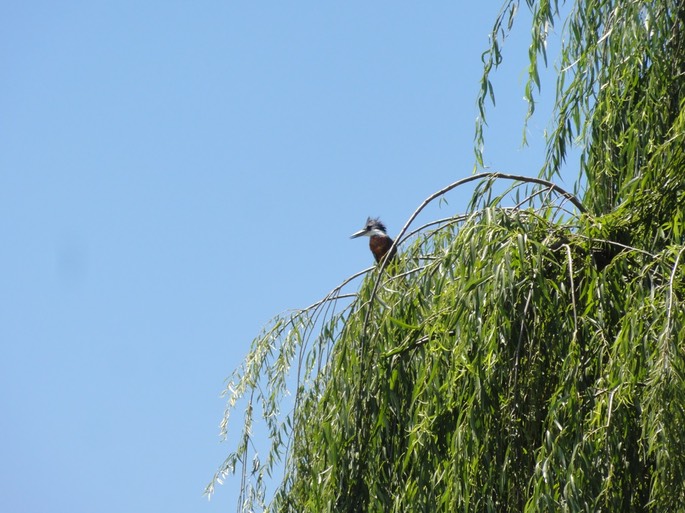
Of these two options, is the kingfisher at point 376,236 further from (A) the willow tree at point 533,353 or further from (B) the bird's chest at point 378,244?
(A) the willow tree at point 533,353

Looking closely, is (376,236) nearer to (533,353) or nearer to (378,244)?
(378,244)

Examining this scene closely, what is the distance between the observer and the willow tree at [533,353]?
313 cm

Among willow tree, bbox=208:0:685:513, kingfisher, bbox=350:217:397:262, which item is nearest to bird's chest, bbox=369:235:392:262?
kingfisher, bbox=350:217:397:262

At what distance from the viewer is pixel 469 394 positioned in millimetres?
3389

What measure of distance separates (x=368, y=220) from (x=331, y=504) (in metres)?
2.99

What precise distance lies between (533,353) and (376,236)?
2943 millimetres

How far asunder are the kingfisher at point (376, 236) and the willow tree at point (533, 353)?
→ 188 cm

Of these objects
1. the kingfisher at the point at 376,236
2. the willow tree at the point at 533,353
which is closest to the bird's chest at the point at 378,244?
the kingfisher at the point at 376,236

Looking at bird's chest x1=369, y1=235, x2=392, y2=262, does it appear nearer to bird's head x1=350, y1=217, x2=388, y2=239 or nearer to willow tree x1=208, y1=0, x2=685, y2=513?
bird's head x1=350, y1=217, x2=388, y2=239

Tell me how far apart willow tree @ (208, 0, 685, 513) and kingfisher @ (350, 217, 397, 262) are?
6.18 feet

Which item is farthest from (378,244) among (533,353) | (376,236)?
(533,353)

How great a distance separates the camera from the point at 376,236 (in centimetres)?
631

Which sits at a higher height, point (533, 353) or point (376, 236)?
point (376, 236)

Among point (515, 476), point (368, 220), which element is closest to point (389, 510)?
point (515, 476)
